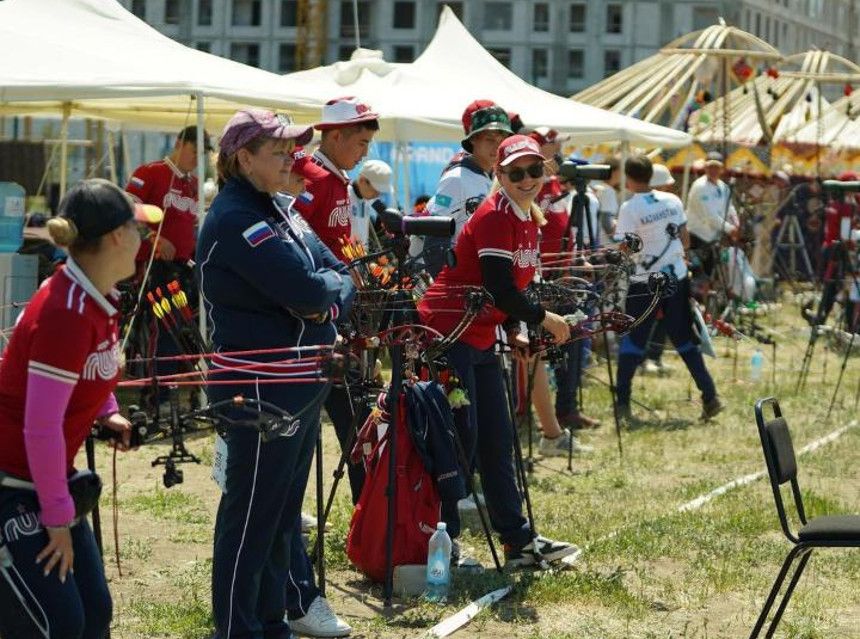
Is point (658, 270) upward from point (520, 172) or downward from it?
downward

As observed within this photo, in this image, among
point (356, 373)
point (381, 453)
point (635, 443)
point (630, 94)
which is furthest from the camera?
point (630, 94)

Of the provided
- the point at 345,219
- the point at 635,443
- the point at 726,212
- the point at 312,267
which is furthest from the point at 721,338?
the point at 312,267

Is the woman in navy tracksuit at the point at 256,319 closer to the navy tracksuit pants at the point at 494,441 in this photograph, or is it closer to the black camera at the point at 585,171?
the navy tracksuit pants at the point at 494,441

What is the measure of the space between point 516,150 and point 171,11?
84.1m

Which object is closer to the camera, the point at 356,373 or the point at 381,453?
the point at 356,373

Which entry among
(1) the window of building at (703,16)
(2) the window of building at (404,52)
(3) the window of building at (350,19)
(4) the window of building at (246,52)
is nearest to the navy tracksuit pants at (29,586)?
(3) the window of building at (350,19)

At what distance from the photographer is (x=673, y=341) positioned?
11352mm

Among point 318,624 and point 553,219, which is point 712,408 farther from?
point 318,624

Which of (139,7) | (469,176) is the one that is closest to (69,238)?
(469,176)

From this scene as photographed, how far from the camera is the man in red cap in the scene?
6246 mm

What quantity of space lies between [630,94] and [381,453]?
18.0m

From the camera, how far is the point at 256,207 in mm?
4645

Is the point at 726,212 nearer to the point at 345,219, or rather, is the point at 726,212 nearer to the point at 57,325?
the point at 345,219

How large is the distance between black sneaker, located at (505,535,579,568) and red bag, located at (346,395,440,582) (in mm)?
450
